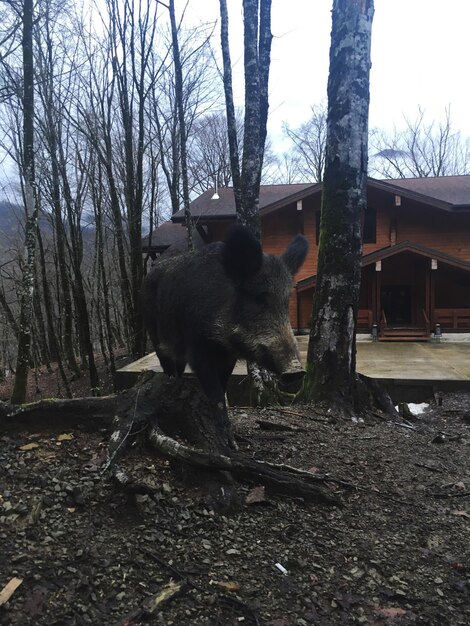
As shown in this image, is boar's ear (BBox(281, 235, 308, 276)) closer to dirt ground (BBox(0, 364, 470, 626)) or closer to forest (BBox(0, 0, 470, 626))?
forest (BBox(0, 0, 470, 626))

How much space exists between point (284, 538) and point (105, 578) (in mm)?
1057

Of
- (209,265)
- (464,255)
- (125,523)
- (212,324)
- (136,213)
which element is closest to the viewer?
(125,523)

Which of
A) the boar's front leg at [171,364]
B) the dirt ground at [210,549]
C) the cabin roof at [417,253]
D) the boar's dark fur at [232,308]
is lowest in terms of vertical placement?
the dirt ground at [210,549]

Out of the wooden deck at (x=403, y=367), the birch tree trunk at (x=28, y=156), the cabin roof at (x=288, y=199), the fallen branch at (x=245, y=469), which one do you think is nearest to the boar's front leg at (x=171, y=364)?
the fallen branch at (x=245, y=469)

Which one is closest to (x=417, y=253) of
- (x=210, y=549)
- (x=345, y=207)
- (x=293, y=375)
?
(x=345, y=207)

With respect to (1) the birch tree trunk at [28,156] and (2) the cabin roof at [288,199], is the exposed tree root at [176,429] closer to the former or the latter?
(1) the birch tree trunk at [28,156]

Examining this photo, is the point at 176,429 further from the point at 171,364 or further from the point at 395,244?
the point at 395,244

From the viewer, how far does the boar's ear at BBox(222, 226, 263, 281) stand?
346 cm

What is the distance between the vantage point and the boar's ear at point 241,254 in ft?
11.3

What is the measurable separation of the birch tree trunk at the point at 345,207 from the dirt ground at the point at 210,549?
266 cm

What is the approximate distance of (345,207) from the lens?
6328 millimetres

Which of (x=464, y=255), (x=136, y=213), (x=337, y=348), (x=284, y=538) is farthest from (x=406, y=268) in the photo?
A: (x=284, y=538)

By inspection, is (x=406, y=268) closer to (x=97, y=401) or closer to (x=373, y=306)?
(x=373, y=306)

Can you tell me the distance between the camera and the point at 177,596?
2.04 m
